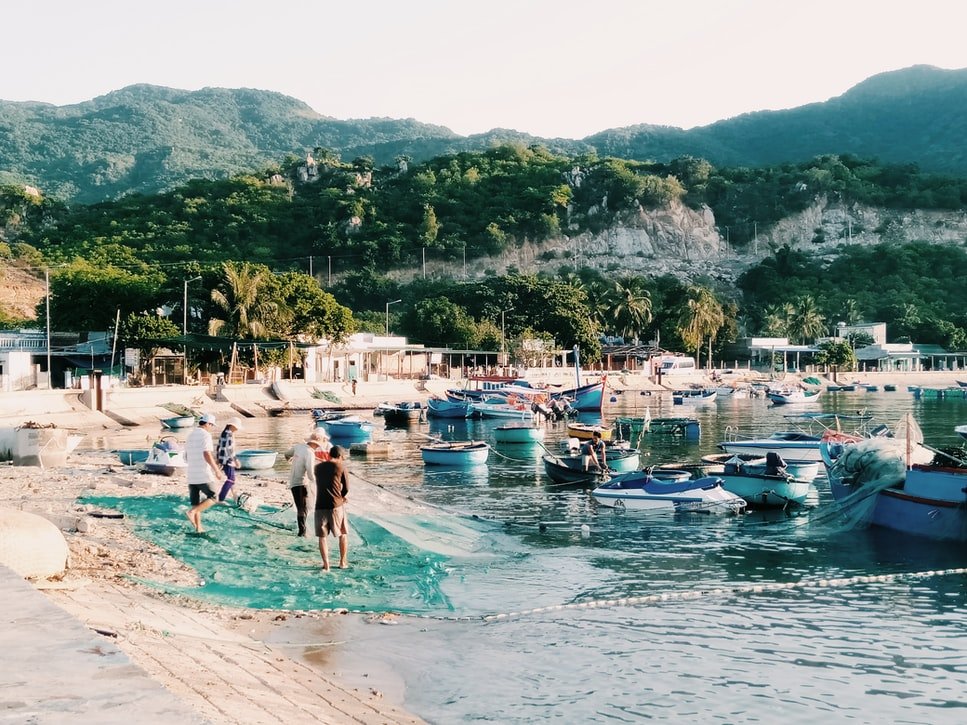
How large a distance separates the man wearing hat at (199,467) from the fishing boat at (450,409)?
156 ft

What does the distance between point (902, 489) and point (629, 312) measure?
118 meters

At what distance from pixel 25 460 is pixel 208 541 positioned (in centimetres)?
1560

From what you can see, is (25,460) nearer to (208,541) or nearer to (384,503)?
(384,503)

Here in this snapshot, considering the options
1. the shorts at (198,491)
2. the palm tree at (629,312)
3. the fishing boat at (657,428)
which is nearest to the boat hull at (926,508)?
the shorts at (198,491)

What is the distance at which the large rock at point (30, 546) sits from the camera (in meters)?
11.9

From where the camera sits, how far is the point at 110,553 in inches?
622

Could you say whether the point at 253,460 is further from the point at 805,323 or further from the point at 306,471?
the point at 805,323

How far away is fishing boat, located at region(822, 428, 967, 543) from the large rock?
18.3m

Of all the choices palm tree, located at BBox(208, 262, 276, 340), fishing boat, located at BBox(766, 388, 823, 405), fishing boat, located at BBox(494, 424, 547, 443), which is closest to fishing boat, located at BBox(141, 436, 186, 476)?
fishing boat, located at BBox(494, 424, 547, 443)

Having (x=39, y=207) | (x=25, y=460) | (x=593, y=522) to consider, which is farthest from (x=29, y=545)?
(x=39, y=207)

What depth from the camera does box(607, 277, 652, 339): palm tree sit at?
142 metres

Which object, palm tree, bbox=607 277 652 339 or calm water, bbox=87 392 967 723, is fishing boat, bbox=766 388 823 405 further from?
calm water, bbox=87 392 967 723

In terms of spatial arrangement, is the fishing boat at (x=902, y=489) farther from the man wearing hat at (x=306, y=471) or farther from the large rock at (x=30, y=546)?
the large rock at (x=30, y=546)

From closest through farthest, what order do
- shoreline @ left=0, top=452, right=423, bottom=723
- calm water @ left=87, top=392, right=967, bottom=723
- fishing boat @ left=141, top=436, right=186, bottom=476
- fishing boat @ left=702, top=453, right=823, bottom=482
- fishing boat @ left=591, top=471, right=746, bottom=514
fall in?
1. shoreline @ left=0, top=452, right=423, bottom=723
2. calm water @ left=87, top=392, right=967, bottom=723
3. fishing boat @ left=591, top=471, right=746, bottom=514
4. fishing boat @ left=141, top=436, right=186, bottom=476
5. fishing boat @ left=702, top=453, right=823, bottom=482
